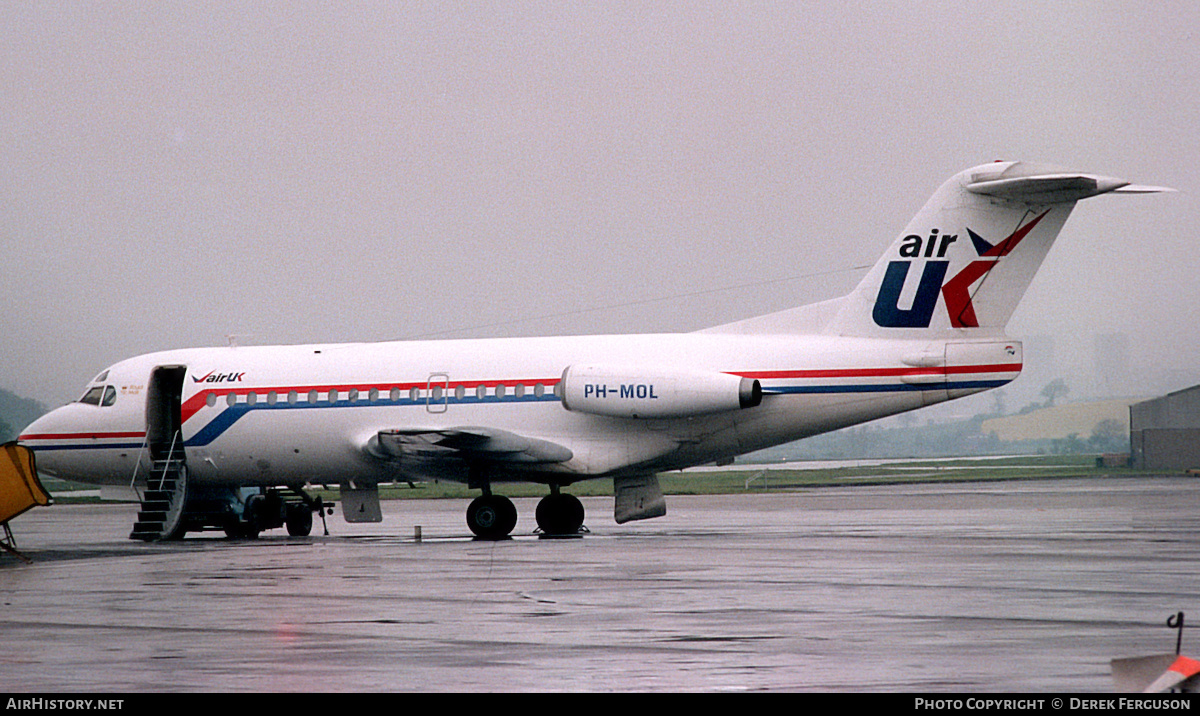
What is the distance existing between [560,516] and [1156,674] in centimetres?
1942

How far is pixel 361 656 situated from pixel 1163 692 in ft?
18.4

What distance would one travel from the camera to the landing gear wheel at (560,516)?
2628cm

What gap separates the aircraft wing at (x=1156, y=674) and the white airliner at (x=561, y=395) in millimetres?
15712

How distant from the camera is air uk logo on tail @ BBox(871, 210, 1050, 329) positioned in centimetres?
2294

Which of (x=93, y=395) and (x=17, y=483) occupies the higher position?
(x=93, y=395)

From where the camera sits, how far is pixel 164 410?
2906cm

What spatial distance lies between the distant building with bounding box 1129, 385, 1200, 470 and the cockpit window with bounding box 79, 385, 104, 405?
51.1 meters

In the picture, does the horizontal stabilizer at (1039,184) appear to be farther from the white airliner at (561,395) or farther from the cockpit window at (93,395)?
the cockpit window at (93,395)

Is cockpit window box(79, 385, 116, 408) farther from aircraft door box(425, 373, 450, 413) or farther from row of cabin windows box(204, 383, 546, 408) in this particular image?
aircraft door box(425, 373, 450, 413)

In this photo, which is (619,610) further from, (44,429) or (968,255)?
(44,429)

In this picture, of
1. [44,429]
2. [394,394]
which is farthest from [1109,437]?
[44,429]

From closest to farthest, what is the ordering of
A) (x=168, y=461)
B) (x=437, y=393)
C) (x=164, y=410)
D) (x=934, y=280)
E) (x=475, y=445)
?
1. (x=934, y=280)
2. (x=475, y=445)
3. (x=437, y=393)
4. (x=168, y=461)
5. (x=164, y=410)

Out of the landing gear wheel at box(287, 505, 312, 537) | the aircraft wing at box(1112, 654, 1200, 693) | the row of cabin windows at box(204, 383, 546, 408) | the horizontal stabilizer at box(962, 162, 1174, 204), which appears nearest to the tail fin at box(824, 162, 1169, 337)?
the horizontal stabilizer at box(962, 162, 1174, 204)
